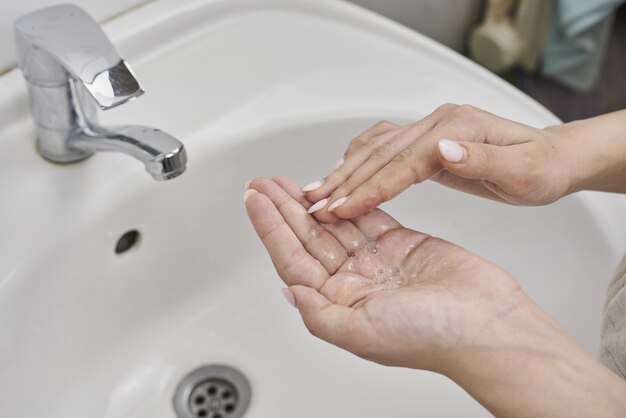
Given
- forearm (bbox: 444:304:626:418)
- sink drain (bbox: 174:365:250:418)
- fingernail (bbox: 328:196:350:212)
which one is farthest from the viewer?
sink drain (bbox: 174:365:250:418)

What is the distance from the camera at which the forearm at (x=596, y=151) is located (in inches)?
20.6

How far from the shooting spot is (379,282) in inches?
19.2

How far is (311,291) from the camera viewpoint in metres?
0.45

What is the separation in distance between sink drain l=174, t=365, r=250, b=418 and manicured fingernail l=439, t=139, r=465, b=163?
0.88ft

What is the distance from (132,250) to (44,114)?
0.41ft

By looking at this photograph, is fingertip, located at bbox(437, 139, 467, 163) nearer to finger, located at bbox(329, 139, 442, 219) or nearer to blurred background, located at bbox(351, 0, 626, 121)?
finger, located at bbox(329, 139, 442, 219)

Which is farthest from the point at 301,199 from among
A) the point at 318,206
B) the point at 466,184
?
the point at 466,184

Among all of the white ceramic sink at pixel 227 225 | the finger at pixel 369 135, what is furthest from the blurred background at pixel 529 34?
the finger at pixel 369 135

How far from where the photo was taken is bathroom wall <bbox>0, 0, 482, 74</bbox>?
58cm

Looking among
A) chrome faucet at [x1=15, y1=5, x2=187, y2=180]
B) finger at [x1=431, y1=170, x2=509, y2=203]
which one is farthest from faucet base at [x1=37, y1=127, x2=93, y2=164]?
finger at [x1=431, y1=170, x2=509, y2=203]

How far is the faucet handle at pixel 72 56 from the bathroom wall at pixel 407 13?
78mm

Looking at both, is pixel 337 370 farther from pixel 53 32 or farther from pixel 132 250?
pixel 53 32

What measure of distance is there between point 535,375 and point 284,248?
0.55 feet

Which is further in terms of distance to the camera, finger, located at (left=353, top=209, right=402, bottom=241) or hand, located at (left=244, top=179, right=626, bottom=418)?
finger, located at (left=353, top=209, right=402, bottom=241)
